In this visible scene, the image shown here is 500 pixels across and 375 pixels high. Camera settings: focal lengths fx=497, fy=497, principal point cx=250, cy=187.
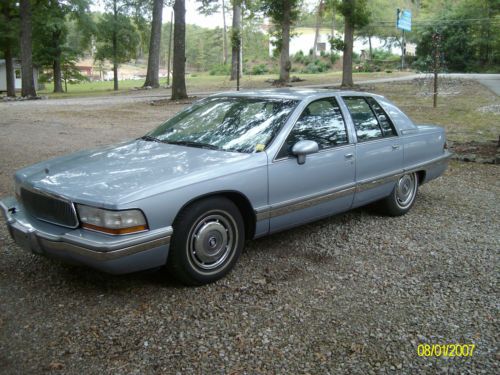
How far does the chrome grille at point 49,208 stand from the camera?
3.36 m

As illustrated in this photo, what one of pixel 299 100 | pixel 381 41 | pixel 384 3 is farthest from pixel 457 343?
pixel 381 41

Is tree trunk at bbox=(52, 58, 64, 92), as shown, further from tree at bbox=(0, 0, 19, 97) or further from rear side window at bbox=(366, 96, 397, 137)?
rear side window at bbox=(366, 96, 397, 137)

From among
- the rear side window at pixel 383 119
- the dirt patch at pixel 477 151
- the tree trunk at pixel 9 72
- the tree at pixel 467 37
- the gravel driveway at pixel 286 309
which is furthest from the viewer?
the tree at pixel 467 37

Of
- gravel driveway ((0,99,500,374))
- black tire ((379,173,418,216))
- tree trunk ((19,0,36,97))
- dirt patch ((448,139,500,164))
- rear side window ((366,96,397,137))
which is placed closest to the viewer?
gravel driveway ((0,99,500,374))

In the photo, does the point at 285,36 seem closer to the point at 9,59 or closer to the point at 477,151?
the point at 477,151

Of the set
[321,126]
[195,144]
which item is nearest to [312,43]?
[321,126]

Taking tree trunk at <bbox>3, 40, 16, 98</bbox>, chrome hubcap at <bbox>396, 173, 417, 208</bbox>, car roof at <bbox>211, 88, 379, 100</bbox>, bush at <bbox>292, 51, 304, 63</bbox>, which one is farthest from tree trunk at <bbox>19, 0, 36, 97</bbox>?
bush at <bbox>292, 51, 304, 63</bbox>

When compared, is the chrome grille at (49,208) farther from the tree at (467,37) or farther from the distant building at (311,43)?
the distant building at (311,43)

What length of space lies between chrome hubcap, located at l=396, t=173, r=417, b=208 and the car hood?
2296mm

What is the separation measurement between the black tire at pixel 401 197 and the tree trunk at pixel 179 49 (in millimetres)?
16231

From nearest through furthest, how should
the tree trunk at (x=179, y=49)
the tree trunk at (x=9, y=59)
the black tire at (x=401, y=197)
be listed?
the black tire at (x=401, y=197), the tree trunk at (x=179, y=49), the tree trunk at (x=9, y=59)

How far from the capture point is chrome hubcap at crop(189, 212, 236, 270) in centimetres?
365

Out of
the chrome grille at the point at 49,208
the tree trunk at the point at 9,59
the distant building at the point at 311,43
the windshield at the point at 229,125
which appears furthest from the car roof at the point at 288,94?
the distant building at the point at 311,43

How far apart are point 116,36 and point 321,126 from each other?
135 ft
